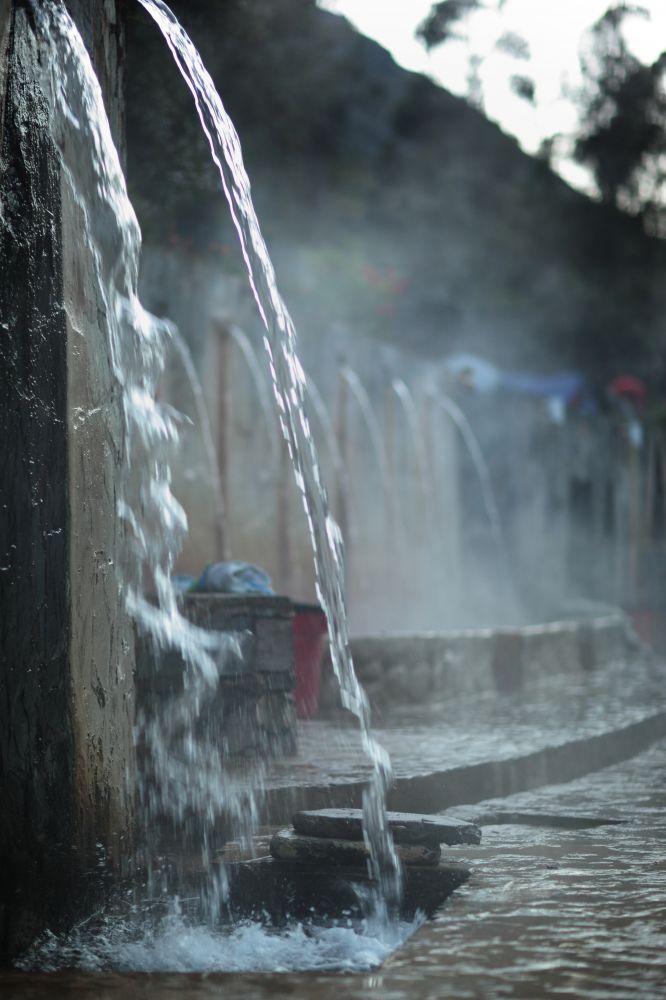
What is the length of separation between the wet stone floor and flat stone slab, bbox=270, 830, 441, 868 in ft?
0.48

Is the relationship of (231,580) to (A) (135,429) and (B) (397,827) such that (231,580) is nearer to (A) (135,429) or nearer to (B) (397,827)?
(A) (135,429)

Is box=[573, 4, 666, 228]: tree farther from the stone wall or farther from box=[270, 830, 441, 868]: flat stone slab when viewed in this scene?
box=[270, 830, 441, 868]: flat stone slab

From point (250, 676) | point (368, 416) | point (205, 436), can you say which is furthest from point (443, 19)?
point (250, 676)

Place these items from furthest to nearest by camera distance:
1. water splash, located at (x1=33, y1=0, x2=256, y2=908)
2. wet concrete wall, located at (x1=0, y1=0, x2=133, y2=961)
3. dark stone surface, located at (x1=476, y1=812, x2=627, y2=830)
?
dark stone surface, located at (x1=476, y1=812, x2=627, y2=830) → water splash, located at (x1=33, y1=0, x2=256, y2=908) → wet concrete wall, located at (x1=0, y1=0, x2=133, y2=961)

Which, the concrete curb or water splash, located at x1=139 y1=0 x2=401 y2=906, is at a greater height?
water splash, located at x1=139 y1=0 x2=401 y2=906

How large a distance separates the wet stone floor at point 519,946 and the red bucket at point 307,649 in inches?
87.0

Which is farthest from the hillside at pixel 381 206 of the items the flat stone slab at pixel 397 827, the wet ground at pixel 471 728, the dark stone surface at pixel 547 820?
the flat stone slab at pixel 397 827

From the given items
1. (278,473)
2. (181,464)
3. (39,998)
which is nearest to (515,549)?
(278,473)

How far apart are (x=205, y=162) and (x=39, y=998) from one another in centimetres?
698

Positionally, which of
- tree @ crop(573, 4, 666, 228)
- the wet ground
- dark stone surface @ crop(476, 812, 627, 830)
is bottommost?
dark stone surface @ crop(476, 812, 627, 830)

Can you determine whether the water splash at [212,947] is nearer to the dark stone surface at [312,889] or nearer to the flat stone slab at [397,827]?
the dark stone surface at [312,889]

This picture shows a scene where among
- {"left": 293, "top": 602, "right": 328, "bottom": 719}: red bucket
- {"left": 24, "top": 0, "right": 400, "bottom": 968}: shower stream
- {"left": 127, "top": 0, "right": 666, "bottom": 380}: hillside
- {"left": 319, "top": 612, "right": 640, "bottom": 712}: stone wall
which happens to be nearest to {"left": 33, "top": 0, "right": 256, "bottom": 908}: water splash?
{"left": 24, "top": 0, "right": 400, "bottom": 968}: shower stream

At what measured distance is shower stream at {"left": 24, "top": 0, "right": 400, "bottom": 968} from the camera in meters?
3.36

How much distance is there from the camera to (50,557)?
310 cm
